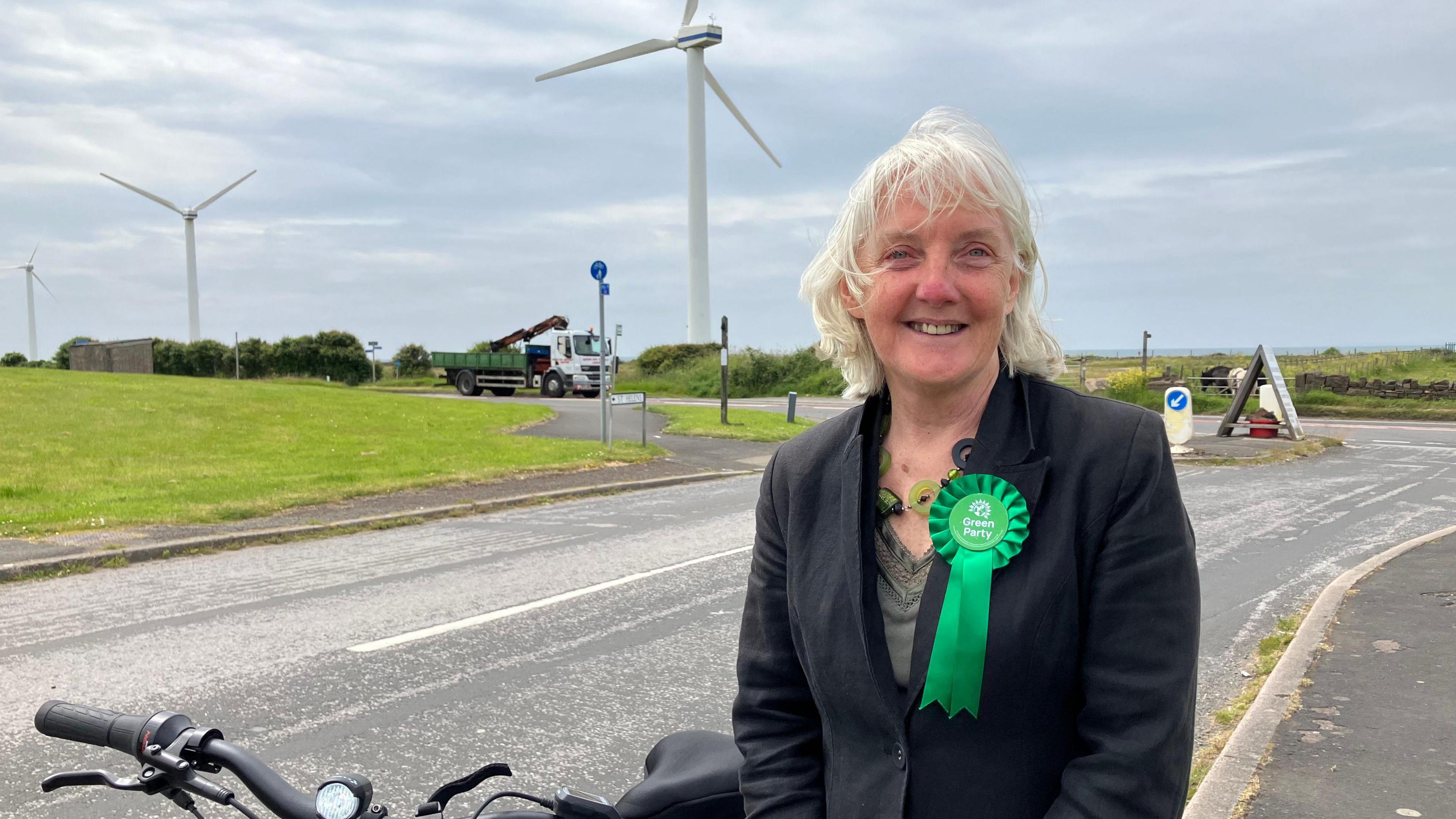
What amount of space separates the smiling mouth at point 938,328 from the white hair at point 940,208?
11 centimetres

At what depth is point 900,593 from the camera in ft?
5.77

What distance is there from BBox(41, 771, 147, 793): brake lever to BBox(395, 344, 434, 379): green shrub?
2326 inches

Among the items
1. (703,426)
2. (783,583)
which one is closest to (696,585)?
(783,583)

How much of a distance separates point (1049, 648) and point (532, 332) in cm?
4249

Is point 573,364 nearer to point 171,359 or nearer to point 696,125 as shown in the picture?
point 696,125

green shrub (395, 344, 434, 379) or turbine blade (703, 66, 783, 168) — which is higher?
turbine blade (703, 66, 783, 168)

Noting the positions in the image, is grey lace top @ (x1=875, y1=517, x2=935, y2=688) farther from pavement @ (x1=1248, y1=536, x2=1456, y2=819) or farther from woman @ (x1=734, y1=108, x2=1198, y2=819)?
pavement @ (x1=1248, y1=536, x2=1456, y2=819)

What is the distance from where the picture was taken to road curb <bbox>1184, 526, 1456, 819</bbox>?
371 centimetres

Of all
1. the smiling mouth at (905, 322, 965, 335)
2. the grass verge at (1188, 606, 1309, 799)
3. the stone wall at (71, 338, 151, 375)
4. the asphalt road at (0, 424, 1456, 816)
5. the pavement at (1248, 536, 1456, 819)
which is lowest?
the grass verge at (1188, 606, 1309, 799)

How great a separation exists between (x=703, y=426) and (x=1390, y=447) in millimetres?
13618

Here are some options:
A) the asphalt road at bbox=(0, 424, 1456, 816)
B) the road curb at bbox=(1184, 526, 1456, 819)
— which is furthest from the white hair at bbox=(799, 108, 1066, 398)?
the asphalt road at bbox=(0, 424, 1456, 816)

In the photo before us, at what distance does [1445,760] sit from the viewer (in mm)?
4016

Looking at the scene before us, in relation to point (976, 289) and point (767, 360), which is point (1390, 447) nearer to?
point (976, 289)

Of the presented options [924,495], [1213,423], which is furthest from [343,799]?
[1213,423]
